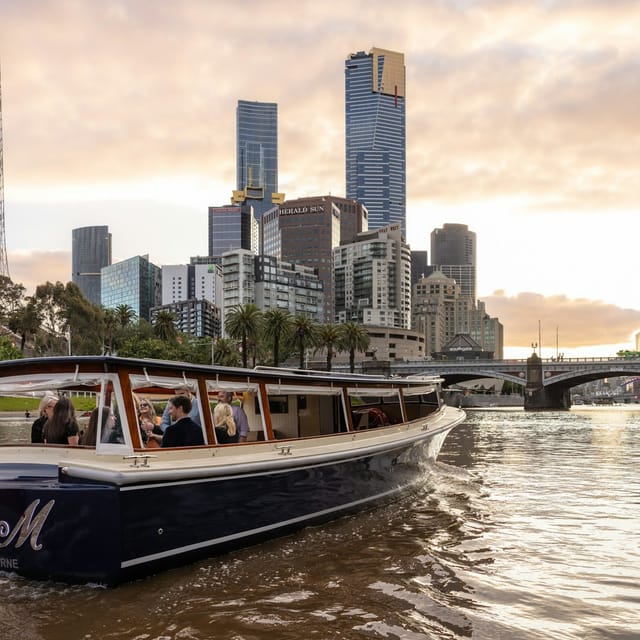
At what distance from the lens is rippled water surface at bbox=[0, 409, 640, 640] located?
7.66 metres

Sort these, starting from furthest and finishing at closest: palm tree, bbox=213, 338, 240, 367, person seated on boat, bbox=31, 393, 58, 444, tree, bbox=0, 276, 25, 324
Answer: palm tree, bbox=213, 338, 240, 367 < tree, bbox=0, 276, 25, 324 < person seated on boat, bbox=31, 393, 58, 444

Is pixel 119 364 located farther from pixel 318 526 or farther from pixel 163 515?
pixel 318 526

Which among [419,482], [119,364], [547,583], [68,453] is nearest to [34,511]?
[68,453]

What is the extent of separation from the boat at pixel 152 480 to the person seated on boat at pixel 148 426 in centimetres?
21

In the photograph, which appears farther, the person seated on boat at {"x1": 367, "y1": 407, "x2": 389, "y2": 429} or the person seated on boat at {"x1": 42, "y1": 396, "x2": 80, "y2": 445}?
the person seated on boat at {"x1": 367, "y1": 407, "x2": 389, "y2": 429}

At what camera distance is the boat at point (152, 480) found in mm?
8219

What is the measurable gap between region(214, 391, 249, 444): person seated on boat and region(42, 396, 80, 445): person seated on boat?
2302 mm

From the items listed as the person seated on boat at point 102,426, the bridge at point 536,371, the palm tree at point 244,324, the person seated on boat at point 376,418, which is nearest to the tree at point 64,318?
the palm tree at point 244,324

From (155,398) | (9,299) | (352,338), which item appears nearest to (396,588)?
(155,398)

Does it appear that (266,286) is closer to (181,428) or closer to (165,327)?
(165,327)

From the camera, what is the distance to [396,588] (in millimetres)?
9125

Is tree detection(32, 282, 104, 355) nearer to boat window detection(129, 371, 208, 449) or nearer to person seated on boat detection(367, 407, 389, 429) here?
person seated on boat detection(367, 407, 389, 429)

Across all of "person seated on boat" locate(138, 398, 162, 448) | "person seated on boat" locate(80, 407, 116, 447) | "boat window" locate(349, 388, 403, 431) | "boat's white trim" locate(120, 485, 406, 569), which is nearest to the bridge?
"boat window" locate(349, 388, 403, 431)

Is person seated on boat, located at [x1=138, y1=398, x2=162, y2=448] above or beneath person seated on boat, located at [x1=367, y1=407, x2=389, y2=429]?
above
